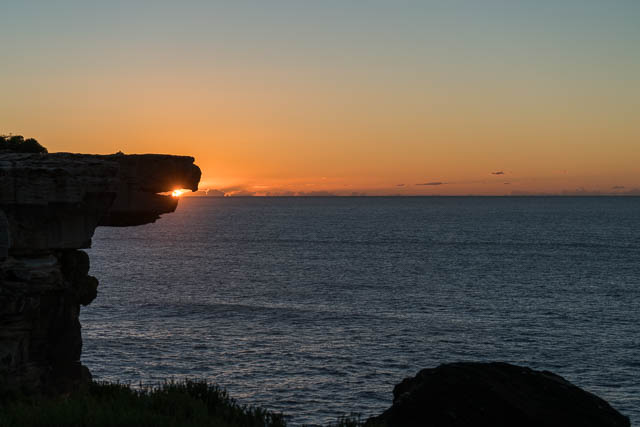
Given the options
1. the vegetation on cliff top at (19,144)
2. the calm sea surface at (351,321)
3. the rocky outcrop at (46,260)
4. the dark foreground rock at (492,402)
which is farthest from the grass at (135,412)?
the calm sea surface at (351,321)

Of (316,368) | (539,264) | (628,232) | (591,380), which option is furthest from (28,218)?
(628,232)

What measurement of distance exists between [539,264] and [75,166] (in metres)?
94.8

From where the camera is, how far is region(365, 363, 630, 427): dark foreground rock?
1956 centimetres

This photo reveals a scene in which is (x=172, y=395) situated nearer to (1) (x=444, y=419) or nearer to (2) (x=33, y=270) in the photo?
(2) (x=33, y=270)

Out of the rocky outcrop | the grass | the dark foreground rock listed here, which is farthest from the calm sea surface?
the grass

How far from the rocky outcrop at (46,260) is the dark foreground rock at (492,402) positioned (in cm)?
1103

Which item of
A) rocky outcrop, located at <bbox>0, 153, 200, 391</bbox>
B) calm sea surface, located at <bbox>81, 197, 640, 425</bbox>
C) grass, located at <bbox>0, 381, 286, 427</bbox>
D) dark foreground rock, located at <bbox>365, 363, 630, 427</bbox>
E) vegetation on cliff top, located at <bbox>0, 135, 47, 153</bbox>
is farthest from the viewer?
calm sea surface, located at <bbox>81, 197, 640, 425</bbox>

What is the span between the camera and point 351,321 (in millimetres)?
57156

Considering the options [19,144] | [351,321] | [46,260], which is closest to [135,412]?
[46,260]

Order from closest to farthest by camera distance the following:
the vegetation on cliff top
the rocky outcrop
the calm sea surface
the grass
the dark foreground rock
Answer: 1. the grass
2. the rocky outcrop
3. the dark foreground rock
4. the vegetation on cliff top
5. the calm sea surface

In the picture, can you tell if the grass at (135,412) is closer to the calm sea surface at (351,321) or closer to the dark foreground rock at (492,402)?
the dark foreground rock at (492,402)

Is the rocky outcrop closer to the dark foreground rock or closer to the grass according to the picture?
the grass

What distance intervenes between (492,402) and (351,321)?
37.6 metres

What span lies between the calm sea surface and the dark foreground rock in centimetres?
1353
